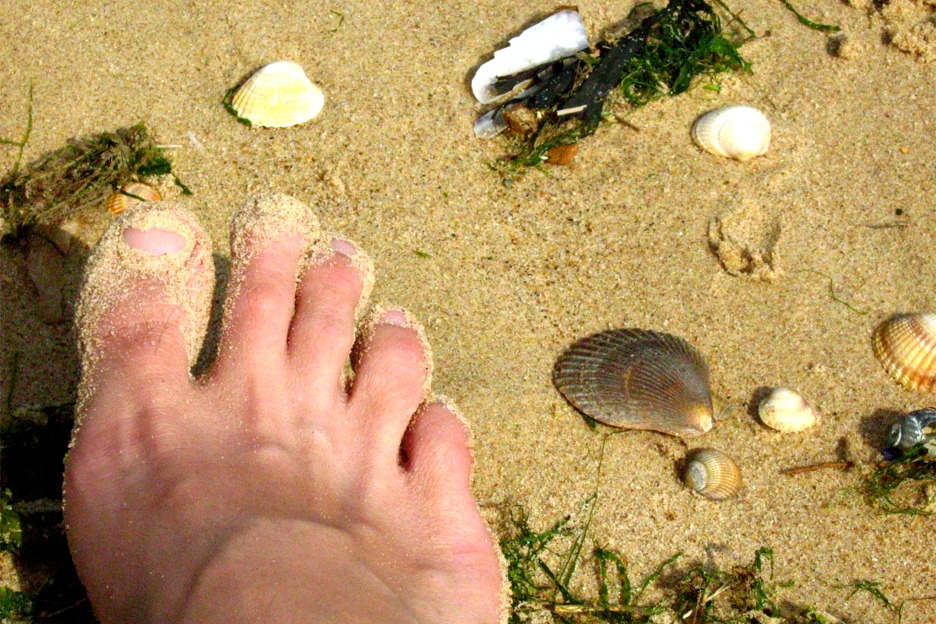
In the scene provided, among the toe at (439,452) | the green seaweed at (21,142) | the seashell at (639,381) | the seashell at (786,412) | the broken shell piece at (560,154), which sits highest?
the green seaweed at (21,142)

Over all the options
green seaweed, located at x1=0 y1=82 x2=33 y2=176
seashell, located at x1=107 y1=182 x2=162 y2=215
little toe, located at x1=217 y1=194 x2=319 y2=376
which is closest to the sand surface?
green seaweed, located at x1=0 y1=82 x2=33 y2=176

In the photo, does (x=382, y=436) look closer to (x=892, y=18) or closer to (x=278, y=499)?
(x=278, y=499)

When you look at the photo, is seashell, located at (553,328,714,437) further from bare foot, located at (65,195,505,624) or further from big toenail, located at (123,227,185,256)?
big toenail, located at (123,227,185,256)

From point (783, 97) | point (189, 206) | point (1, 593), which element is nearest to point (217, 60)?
point (189, 206)

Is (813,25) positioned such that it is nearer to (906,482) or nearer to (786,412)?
(786,412)

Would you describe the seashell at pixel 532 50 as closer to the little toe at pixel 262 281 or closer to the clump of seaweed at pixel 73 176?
the little toe at pixel 262 281

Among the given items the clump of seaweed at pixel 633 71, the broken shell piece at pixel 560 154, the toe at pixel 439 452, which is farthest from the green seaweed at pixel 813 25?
the toe at pixel 439 452

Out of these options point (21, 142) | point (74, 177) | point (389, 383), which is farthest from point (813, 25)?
point (21, 142)
